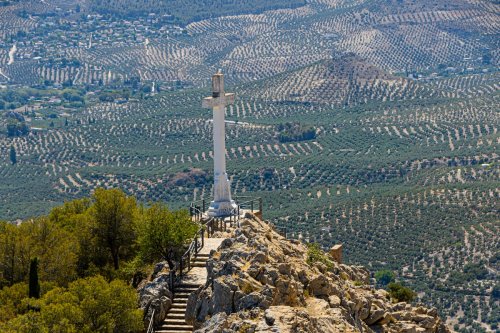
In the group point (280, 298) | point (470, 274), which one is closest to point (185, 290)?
point (280, 298)

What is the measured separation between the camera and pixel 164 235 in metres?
56.4

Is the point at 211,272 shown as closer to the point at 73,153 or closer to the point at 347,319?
the point at 347,319

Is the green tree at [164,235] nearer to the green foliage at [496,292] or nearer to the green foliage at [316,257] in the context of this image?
the green foliage at [316,257]

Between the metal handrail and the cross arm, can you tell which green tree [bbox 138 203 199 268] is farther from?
the cross arm

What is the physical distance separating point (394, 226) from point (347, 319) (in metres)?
79.7

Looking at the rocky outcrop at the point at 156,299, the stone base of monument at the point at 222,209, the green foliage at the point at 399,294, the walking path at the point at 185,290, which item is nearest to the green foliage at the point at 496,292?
the green foliage at the point at 399,294

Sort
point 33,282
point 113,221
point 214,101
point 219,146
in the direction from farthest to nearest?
point 219,146
point 214,101
point 113,221
point 33,282

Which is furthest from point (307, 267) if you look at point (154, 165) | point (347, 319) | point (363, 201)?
point (154, 165)

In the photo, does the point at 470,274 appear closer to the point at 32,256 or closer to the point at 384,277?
the point at 384,277

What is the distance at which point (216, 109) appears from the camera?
63.9 m

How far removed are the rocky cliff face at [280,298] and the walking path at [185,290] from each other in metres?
1.17

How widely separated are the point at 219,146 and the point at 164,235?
29.6 ft

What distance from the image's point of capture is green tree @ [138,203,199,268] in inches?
2224

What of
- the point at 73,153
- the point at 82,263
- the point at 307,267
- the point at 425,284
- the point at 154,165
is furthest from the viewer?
the point at 73,153
